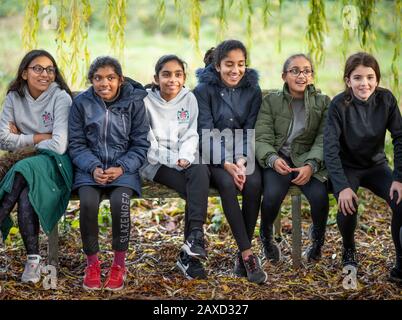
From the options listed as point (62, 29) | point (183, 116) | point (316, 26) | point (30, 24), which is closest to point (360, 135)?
point (316, 26)

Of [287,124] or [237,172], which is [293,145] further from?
[237,172]

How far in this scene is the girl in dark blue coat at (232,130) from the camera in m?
3.63

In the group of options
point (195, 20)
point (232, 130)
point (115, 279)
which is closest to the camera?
point (115, 279)

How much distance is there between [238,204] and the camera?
3.60 meters

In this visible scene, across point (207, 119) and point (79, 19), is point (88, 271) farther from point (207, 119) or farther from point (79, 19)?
point (79, 19)

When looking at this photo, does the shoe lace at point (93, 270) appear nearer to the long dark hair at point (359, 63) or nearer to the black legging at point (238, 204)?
the black legging at point (238, 204)

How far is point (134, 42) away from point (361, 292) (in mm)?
6761

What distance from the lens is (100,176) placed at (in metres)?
3.53

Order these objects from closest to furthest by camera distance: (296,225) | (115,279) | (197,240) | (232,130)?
(115,279) < (197,240) < (296,225) < (232,130)

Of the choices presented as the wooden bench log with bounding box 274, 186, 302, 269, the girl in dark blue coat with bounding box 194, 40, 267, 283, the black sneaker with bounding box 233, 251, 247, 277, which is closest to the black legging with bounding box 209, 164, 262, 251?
the girl in dark blue coat with bounding box 194, 40, 267, 283

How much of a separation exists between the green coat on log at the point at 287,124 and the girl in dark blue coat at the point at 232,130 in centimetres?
7

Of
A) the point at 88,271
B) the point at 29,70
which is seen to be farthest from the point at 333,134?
the point at 29,70

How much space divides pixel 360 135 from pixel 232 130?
0.69 m

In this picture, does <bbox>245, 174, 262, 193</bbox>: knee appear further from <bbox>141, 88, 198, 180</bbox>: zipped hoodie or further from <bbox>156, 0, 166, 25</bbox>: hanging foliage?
<bbox>156, 0, 166, 25</bbox>: hanging foliage
